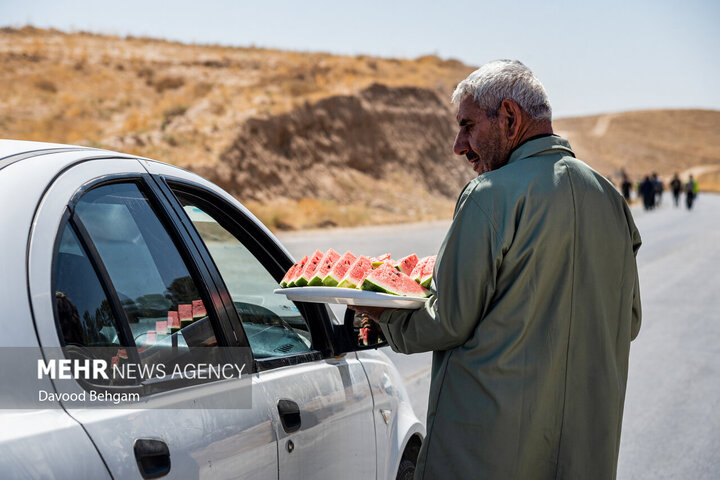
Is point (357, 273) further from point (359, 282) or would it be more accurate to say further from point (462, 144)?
point (462, 144)

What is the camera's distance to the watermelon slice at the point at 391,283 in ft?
8.57

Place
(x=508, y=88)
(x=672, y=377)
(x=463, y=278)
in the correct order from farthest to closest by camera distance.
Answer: (x=672, y=377) < (x=508, y=88) < (x=463, y=278)

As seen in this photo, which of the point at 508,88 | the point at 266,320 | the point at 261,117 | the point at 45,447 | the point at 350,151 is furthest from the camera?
the point at 350,151

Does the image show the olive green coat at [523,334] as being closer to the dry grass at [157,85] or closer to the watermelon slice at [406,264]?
the watermelon slice at [406,264]

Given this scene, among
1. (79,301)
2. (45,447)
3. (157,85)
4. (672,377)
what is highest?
(157,85)

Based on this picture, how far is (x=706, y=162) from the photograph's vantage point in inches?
5689

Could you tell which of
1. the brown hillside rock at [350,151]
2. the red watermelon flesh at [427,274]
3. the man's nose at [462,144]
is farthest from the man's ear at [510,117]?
the brown hillside rock at [350,151]

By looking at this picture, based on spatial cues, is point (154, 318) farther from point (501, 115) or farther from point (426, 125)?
point (426, 125)

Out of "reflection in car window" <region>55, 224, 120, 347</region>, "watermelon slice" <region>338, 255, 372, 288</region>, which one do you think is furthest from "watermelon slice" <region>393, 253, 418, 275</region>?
"reflection in car window" <region>55, 224, 120, 347</region>

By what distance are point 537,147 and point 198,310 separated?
1217 mm

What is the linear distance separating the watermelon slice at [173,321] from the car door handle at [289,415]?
16.4 inches

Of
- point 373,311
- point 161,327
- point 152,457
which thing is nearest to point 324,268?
point 373,311

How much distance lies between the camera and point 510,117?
2604 mm

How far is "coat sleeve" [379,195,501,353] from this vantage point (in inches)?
92.7
